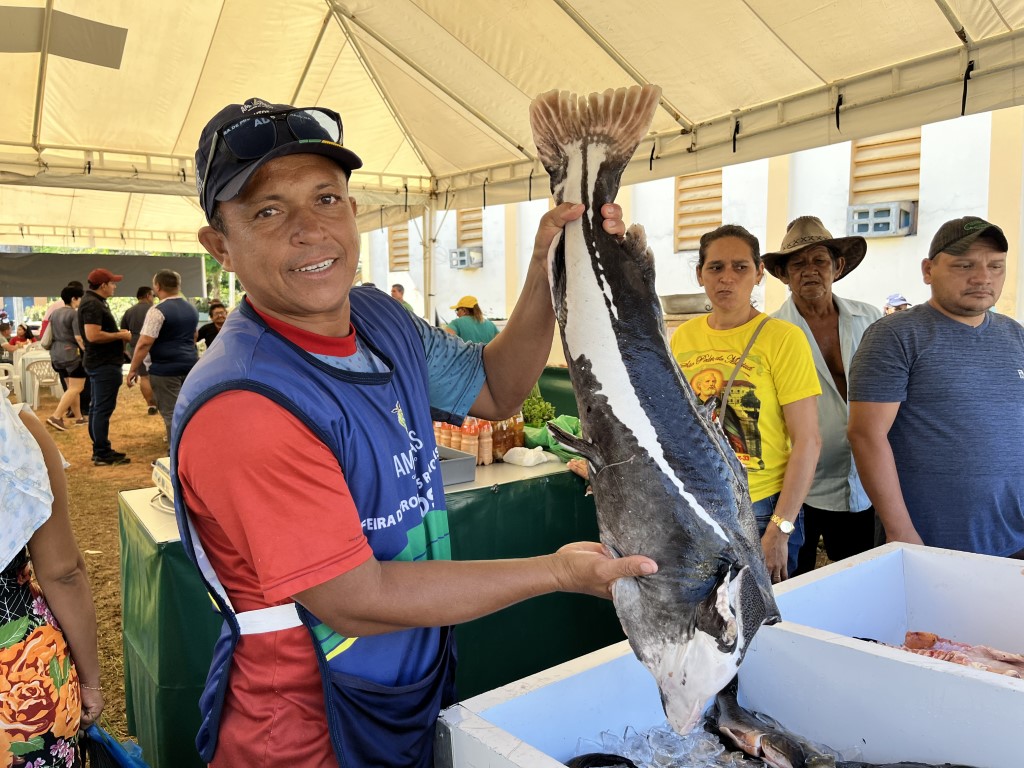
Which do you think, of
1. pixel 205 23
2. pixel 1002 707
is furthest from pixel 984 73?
pixel 205 23

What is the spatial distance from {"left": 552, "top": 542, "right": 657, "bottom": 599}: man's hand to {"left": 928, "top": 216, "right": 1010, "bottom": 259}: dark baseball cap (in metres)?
2.17

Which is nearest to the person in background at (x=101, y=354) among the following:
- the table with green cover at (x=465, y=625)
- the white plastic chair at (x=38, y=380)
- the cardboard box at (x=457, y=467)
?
the white plastic chair at (x=38, y=380)

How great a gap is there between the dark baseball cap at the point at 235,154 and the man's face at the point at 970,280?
2324mm

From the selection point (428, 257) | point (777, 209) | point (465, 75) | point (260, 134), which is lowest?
point (260, 134)

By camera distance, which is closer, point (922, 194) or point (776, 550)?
point (776, 550)

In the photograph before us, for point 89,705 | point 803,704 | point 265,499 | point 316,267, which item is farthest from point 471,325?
point 265,499

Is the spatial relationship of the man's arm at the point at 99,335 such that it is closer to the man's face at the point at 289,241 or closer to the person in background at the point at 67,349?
the person in background at the point at 67,349

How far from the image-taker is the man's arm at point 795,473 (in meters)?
2.75

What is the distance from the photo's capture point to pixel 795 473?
275 cm

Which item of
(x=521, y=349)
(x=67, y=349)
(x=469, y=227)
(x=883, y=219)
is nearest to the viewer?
(x=521, y=349)

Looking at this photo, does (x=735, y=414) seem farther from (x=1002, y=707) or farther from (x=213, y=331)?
(x=213, y=331)

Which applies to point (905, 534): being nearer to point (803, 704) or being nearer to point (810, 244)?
point (803, 704)

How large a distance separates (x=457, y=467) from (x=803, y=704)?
2.01 metres

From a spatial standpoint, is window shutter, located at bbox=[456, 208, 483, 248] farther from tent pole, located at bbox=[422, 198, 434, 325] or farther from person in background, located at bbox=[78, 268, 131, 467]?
person in background, located at bbox=[78, 268, 131, 467]
